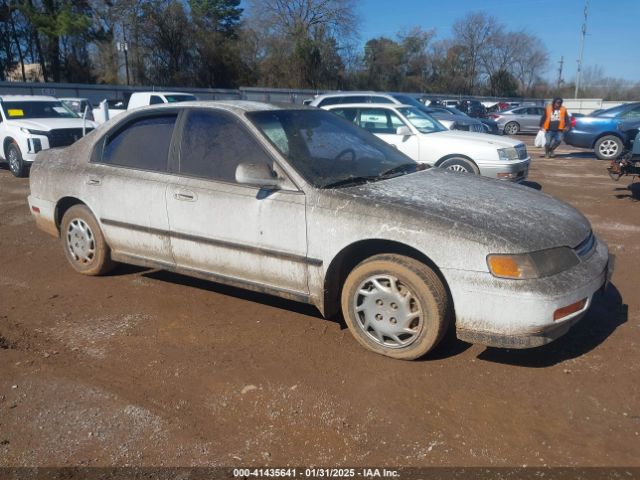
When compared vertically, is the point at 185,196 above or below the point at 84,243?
above

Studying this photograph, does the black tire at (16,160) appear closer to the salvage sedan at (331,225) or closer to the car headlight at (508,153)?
the salvage sedan at (331,225)

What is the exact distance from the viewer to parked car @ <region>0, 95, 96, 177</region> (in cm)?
1114

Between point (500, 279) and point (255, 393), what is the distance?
1.56m

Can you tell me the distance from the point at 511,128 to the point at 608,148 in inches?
501

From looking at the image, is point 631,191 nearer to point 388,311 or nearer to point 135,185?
point 388,311

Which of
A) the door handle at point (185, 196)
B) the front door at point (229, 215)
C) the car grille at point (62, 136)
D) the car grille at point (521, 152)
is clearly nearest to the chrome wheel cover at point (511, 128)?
the car grille at point (521, 152)

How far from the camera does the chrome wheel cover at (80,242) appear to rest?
4.83 m

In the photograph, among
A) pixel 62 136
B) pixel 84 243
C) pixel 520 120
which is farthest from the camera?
pixel 520 120

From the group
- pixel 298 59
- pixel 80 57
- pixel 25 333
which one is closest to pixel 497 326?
pixel 25 333

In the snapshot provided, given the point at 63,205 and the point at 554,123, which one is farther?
the point at 554,123

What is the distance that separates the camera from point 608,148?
14320 millimetres

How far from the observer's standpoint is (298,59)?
4925 centimetres


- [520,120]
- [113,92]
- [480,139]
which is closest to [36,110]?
[480,139]

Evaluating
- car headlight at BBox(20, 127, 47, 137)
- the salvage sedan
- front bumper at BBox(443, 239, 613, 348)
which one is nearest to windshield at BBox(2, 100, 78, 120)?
car headlight at BBox(20, 127, 47, 137)
